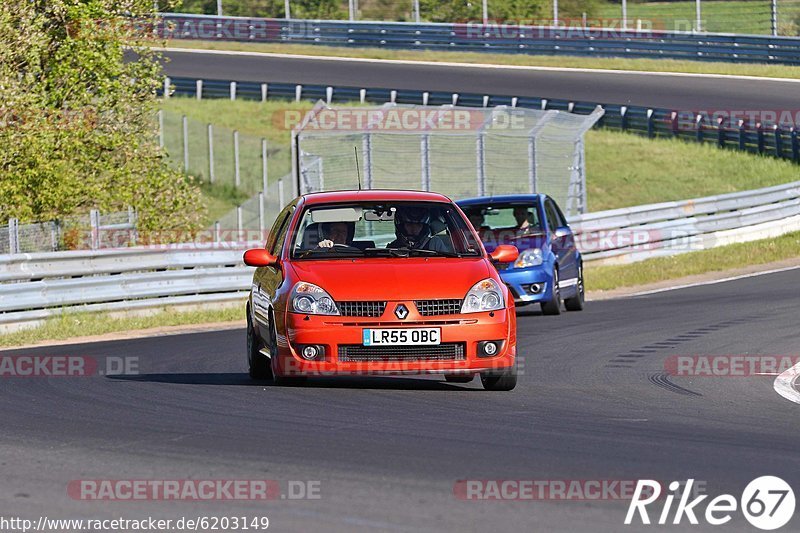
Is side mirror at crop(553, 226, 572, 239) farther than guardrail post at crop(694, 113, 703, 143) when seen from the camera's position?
No

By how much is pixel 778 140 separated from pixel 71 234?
973 inches

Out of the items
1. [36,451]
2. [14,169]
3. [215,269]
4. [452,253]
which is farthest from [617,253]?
[36,451]

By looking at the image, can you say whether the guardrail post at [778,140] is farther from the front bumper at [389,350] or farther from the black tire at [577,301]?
the front bumper at [389,350]

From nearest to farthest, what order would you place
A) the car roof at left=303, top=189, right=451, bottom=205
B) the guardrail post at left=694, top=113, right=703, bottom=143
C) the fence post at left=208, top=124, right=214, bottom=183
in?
the car roof at left=303, top=189, right=451, bottom=205 < the fence post at left=208, top=124, right=214, bottom=183 < the guardrail post at left=694, top=113, right=703, bottom=143

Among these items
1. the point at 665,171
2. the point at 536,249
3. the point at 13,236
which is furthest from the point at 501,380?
the point at 665,171

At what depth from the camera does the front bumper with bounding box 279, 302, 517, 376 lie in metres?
10.2

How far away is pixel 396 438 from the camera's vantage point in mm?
8273

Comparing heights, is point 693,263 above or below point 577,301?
below

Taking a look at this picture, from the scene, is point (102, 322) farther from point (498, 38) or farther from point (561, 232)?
point (498, 38)

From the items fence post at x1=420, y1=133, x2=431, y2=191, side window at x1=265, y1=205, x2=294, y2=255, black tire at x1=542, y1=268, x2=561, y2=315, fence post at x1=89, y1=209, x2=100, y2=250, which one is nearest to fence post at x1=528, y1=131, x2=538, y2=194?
fence post at x1=420, y1=133, x2=431, y2=191

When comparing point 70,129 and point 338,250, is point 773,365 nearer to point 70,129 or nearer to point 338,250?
point 338,250

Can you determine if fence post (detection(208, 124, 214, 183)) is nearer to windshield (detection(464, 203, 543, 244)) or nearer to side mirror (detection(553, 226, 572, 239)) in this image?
windshield (detection(464, 203, 543, 244))

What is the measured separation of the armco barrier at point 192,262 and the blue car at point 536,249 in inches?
156

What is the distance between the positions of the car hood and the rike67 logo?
368cm
